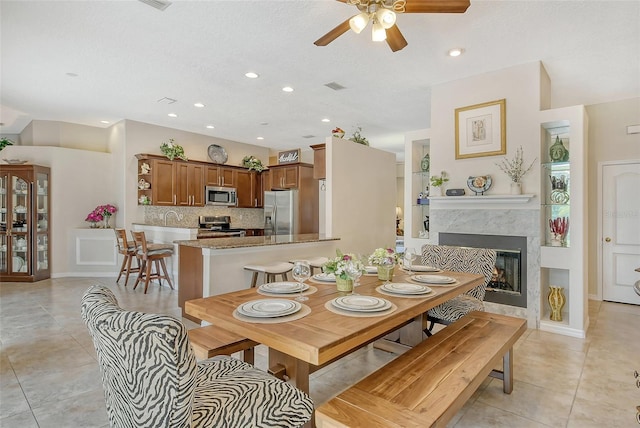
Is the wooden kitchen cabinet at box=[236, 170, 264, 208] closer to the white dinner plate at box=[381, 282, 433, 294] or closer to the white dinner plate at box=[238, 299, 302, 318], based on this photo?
the white dinner plate at box=[381, 282, 433, 294]

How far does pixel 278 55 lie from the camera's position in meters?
3.62

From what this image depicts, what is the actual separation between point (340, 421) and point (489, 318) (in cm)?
173

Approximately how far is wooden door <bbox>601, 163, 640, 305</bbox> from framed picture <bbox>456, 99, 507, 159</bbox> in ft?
7.23

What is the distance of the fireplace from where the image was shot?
3.78m

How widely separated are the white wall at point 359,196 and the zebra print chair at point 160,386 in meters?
3.52

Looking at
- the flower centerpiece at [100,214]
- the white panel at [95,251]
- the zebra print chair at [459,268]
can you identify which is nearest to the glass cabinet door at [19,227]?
the white panel at [95,251]

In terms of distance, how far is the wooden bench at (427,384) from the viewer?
52.1 inches

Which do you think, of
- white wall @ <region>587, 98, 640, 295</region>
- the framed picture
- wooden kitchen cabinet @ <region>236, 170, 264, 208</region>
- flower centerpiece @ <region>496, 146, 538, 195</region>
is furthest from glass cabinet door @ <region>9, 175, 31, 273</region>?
white wall @ <region>587, 98, 640, 295</region>

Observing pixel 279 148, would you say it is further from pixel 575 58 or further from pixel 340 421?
pixel 340 421

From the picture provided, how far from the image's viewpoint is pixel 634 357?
2939 mm

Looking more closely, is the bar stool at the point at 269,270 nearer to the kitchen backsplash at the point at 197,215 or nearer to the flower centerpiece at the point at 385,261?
the flower centerpiece at the point at 385,261

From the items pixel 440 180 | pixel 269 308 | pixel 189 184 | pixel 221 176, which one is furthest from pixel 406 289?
pixel 221 176

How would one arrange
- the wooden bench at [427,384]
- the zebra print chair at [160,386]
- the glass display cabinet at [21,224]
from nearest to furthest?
the zebra print chair at [160,386] < the wooden bench at [427,384] < the glass display cabinet at [21,224]

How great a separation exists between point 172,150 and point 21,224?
9.41 feet
